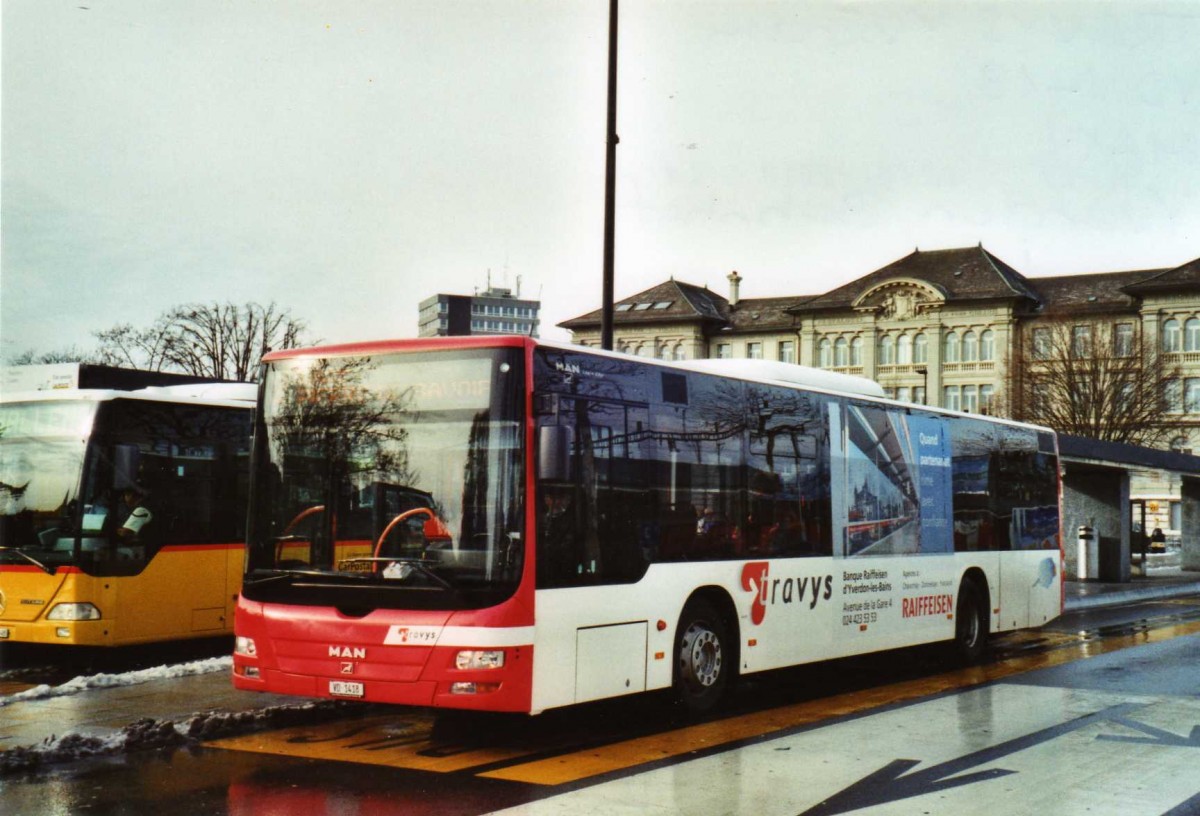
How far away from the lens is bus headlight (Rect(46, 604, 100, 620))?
12898 mm

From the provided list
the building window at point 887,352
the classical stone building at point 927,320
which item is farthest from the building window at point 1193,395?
the building window at point 887,352

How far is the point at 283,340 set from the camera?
2131 inches

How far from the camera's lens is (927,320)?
305 feet

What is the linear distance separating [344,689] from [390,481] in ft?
4.74

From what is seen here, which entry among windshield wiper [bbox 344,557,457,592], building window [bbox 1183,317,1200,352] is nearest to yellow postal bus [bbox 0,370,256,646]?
windshield wiper [bbox 344,557,457,592]

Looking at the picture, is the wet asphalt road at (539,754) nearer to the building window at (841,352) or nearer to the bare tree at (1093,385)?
the bare tree at (1093,385)

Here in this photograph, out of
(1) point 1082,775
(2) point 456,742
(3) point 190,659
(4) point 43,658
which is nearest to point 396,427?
(2) point 456,742

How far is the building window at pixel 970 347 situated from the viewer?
91188mm

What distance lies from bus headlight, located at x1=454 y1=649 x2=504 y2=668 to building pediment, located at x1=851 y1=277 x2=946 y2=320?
86.9 metres

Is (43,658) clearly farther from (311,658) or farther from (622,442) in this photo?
(622,442)

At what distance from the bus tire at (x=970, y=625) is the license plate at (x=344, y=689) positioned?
27.9ft

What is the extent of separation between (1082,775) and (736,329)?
307ft

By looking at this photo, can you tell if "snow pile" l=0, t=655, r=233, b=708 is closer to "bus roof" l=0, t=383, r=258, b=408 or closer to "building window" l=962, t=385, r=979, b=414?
"bus roof" l=0, t=383, r=258, b=408

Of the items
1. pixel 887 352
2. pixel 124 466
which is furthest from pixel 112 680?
pixel 887 352
